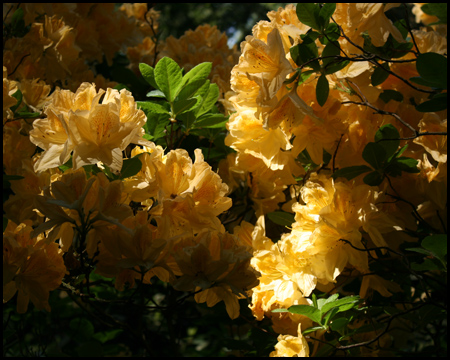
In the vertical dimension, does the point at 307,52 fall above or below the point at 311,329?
above

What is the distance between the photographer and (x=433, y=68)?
2.76 ft

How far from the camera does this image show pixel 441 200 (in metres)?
1.17

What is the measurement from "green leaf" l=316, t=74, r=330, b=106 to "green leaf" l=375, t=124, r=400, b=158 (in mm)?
179

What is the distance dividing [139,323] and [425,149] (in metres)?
1.04

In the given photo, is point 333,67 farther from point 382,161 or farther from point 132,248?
point 132,248

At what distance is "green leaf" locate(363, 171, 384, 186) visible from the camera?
116 centimetres

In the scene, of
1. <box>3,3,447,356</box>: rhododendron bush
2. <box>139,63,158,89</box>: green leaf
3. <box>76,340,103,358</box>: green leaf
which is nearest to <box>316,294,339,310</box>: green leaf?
<box>3,3,447,356</box>: rhododendron bush

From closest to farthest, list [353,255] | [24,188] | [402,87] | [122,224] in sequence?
[122,224] → [353,255] → [24,188] → [402,87]

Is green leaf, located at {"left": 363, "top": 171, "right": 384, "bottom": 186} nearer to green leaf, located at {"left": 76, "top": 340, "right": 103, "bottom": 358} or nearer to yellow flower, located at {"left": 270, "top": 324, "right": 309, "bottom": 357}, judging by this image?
yellow flower, located at {"left": 270, "top": 324, "right": 309, "bottom": 357}

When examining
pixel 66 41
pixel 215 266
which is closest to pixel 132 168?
pixel 215 266

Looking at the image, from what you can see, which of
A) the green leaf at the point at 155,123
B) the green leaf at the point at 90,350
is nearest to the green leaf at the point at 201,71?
the green leaf at the point at 155,123

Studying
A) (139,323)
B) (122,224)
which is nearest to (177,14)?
(139,323)

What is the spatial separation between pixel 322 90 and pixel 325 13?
18 cm

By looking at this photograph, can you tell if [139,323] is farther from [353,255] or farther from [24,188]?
[353,255]
